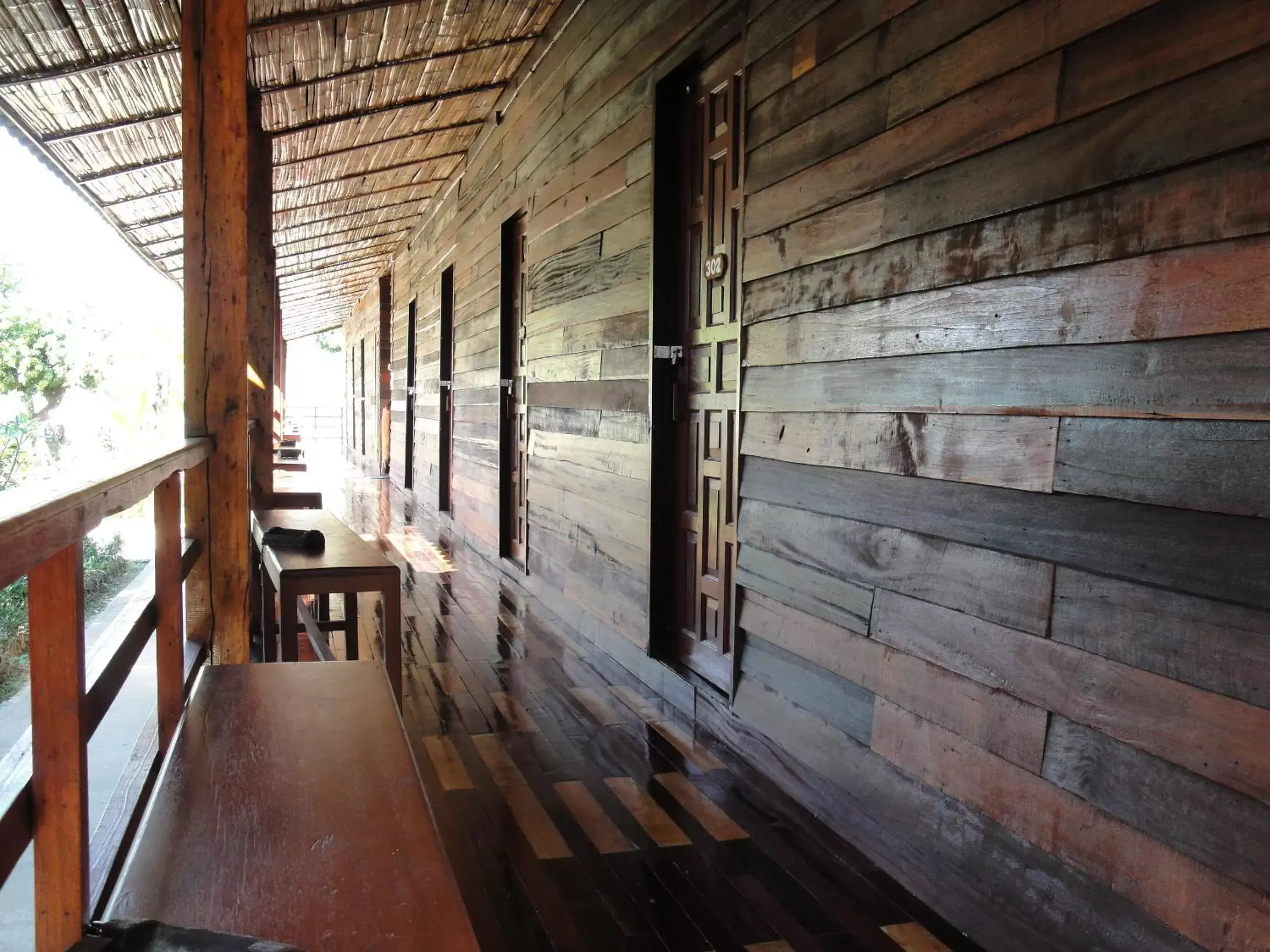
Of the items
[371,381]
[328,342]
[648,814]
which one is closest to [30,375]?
[371,381]

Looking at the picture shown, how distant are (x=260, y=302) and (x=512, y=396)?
180cm

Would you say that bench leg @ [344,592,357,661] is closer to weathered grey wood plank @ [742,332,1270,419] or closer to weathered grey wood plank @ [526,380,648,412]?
weathered grey wood plank @ [526,380,648,412]

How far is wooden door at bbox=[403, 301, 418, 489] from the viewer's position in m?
10.6

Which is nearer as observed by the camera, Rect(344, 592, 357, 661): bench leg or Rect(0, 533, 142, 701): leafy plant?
Rect(0, 533, 142, 701): leafy plant

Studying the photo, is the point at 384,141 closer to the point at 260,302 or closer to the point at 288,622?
the point at 260,302

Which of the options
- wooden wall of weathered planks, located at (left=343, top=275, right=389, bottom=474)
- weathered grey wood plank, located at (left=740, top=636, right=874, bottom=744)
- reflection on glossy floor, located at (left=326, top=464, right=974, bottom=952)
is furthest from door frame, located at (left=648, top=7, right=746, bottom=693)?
wooden wall of weathered planks, located at (left=343, top=275, right=389, bottom=474)

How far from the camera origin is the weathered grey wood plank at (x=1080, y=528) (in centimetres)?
139

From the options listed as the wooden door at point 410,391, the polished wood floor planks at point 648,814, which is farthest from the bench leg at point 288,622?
the wooden door at point 410,391

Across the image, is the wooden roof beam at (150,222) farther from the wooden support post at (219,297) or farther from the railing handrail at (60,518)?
the railing handrail at (60,518)

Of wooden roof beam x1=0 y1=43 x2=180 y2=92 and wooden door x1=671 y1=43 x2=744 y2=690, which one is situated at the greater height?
wooden roof beam x1=0 y1=43 x2=180 y2=92

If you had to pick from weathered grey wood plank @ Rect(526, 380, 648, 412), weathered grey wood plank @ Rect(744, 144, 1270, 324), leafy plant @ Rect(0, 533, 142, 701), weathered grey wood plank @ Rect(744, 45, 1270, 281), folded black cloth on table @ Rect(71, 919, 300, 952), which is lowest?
leafy plant @ Rect(0, 533, 142, 701)

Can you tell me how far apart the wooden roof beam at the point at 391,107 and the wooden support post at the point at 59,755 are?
17.1ft

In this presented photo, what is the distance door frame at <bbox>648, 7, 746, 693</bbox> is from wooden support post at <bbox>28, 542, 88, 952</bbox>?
2.54 meters

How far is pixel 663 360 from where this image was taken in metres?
3.57
